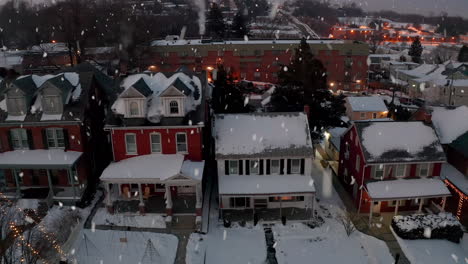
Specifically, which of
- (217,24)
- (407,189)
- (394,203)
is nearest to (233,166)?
(394,203)

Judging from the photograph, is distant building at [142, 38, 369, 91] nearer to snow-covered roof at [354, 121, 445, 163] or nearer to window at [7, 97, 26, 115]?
snow-covered roof at [354, 121, 445, 163]

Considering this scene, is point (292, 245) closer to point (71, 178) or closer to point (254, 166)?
point (254, 166)

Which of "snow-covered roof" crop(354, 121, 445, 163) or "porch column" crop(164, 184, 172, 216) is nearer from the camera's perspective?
"porch column" crop(164, 184, 172, 216)

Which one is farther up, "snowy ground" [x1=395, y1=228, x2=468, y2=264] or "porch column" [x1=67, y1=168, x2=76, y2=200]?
"porch column" [x1=67, y1=168, x2=76, y2=200]

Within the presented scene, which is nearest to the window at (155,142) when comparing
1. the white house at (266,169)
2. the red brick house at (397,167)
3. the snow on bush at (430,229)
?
the white house at (266,169)

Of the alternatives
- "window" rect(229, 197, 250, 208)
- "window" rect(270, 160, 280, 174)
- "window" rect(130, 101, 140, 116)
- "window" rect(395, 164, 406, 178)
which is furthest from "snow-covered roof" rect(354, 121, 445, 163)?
"window" rect(130, 101, 140, 116)

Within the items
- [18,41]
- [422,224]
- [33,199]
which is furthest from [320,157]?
[18,41]

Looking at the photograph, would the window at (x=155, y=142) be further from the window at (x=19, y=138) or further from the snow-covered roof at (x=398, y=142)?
the snow-covered roof at (x=398, y=142)
